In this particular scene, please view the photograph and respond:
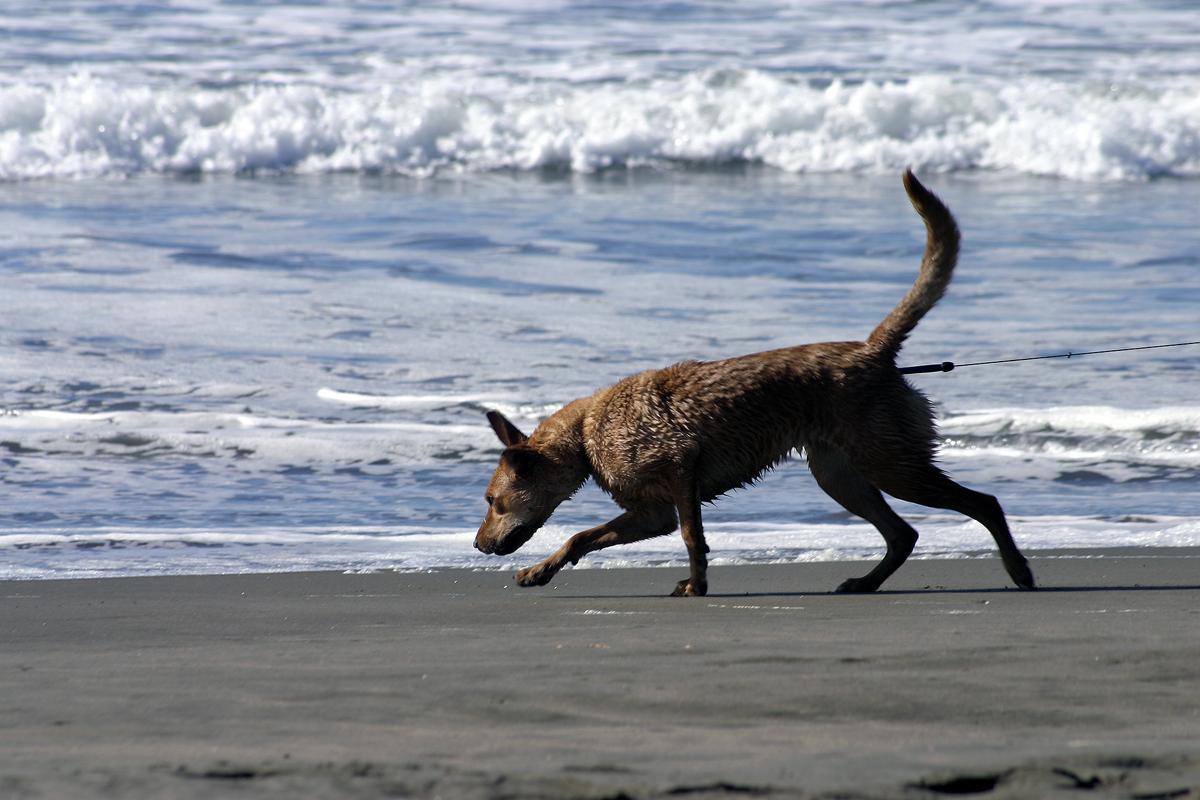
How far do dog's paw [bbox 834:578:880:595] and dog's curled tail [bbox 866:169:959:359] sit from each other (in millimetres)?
874

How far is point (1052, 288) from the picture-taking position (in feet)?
46.7

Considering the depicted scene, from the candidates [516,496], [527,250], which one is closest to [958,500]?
[516,496]

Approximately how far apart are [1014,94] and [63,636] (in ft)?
72.1

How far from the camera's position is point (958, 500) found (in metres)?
6.21

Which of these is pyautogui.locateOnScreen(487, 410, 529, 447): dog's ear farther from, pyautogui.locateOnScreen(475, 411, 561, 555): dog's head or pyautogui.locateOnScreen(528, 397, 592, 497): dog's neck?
pyautogui.locateOnScreen(528, 397, 592, 497): dog's neck

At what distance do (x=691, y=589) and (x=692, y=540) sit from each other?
0.61 ft

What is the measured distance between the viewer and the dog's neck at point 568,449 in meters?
6.56

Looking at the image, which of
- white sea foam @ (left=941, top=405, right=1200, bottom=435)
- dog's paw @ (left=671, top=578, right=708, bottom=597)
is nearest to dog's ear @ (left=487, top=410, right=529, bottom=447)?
dog's paw @ (left=671, top=578, right=708, bottom=597)

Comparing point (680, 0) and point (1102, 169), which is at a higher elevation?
point (680, 0)

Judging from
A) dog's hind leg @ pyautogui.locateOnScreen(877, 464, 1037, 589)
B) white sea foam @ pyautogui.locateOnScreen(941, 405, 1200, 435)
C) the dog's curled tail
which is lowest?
white sea foam @ pyautogui.locateOnScreen(941, 405, 1200, 435)

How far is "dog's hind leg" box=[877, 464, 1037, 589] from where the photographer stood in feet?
19.8

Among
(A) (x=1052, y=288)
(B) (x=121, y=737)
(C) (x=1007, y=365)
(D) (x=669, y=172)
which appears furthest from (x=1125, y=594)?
(D) (x=669, y=172)

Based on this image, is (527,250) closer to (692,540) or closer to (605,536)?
(605,536)

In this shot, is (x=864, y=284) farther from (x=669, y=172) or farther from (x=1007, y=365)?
(x=669, y=172)
